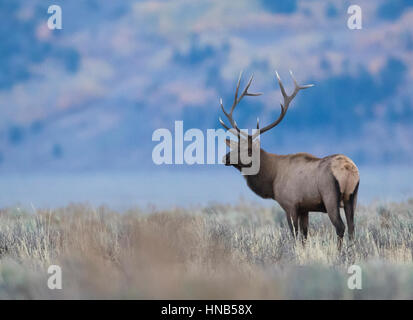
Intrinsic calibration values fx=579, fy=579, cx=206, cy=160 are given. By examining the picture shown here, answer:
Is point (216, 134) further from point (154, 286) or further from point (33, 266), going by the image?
point (154, 286)

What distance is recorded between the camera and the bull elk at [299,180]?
893cm

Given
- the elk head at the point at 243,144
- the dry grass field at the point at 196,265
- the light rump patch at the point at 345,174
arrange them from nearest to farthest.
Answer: the dry grass field at the point at 196,265, the light rump patch at the point at 345,174, the elk head at the point at 243,144

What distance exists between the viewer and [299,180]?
31.1ft

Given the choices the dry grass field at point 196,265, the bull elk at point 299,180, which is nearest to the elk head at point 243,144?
the bull elk at point 299,180

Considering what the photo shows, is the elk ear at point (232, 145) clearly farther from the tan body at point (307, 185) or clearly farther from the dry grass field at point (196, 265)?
the dry grass field at point (196, 265)

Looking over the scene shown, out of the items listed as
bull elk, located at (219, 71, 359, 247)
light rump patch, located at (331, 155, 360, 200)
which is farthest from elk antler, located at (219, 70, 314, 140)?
light rump patch, located at (331, 155, 360, 200)

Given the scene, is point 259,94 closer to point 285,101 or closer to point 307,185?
point 285,101

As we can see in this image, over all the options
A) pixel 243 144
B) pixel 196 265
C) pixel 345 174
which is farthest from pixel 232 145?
pixel 196 265

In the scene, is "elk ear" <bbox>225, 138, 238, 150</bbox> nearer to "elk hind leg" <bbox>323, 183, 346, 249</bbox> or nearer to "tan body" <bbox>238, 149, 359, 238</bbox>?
"tan body" <bbox>238, 149, 359, 238</bbox>

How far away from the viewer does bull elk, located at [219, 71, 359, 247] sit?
893 cm

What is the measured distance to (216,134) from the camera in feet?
34.5
